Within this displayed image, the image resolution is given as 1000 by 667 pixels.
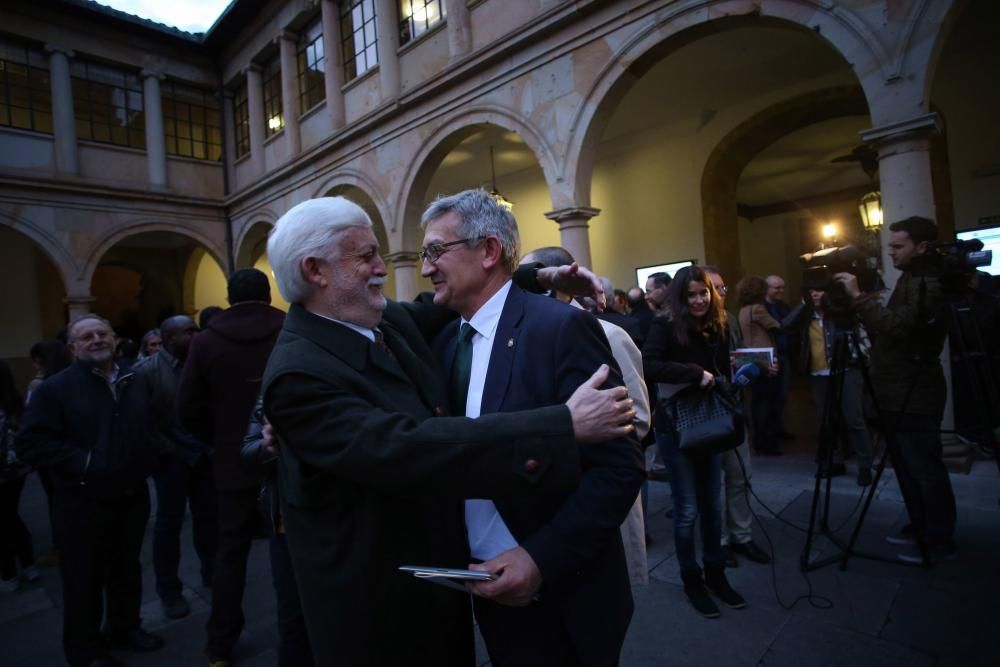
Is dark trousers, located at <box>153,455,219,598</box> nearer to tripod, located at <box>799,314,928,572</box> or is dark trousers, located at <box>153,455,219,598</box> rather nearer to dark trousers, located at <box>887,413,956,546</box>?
tripod, located at <box>799,314,928,572</box>

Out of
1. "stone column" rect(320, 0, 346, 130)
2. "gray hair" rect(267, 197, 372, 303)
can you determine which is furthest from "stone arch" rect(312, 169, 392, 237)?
"gray hair" rect(267, 197, 372, 303)

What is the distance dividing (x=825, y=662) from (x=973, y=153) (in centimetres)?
762

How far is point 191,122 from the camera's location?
14078 mm

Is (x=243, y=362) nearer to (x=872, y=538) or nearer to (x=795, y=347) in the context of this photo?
(x=872, y=538)

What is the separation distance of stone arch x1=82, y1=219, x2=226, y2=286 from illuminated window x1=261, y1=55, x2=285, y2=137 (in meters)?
3.12

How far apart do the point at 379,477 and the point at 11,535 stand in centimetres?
470

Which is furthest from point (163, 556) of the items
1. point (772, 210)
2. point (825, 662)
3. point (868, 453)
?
point (772, 210)

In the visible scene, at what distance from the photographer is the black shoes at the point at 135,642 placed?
3086 millimetres

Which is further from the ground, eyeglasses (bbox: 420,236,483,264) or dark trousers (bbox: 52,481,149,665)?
eyeglasses (bbox: 420,236,483,264)

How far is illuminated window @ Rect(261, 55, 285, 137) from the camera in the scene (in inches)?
507

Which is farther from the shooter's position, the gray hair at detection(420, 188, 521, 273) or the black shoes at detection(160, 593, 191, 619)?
the black shoes at detection(160, 593, 191, 619)

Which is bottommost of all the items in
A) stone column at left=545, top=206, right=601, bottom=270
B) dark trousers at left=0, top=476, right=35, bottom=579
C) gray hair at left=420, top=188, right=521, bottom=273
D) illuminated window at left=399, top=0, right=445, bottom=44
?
dark trousers at left=0, top=476, right=35, bottom=579

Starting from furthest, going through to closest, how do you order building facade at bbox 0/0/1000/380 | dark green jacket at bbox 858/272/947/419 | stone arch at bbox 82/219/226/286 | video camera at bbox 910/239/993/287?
stone arch at bbox 82/219/226/286, building facade at bbox 0/0/1000/380, dark green jacket at bbox 858/272/947/419, video camera at bbox 910/239/993/287

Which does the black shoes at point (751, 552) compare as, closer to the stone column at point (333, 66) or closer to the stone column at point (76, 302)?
the stone column at point (333, 66)
